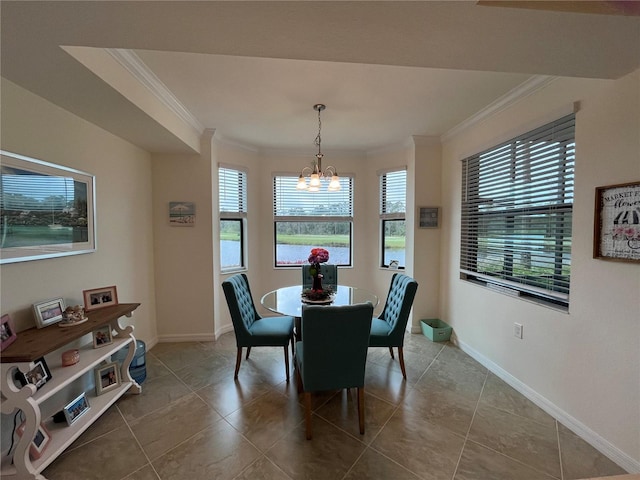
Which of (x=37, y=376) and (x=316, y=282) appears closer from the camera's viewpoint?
(x=37, y=376)

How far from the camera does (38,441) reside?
1.56 m

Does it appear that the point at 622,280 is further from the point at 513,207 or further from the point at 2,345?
the point at 2,345

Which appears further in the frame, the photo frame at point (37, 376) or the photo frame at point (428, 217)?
the photo frame at point (428, 217)

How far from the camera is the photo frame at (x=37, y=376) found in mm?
1560

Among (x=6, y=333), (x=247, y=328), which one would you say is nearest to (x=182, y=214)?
(x=247, y=328)

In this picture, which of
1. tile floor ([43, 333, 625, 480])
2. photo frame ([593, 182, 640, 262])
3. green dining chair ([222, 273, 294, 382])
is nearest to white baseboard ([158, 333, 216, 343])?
tile floor ([43, 333, 625, 480])

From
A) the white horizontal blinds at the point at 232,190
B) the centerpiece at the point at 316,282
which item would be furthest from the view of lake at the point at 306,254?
the centerpiece at the point at 316,282

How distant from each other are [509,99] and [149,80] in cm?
297

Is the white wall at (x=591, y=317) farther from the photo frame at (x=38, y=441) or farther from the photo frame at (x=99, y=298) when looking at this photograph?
the photo frame at (x=99, y=298)

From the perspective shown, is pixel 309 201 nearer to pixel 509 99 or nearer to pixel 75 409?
pixel 509 99

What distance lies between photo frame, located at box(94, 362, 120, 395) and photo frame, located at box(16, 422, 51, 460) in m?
0.43

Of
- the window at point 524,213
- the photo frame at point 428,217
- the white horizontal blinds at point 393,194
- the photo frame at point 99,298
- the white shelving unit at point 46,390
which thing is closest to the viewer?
the white shelving unit at point 46,390

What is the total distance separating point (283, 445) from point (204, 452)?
19.6 inches

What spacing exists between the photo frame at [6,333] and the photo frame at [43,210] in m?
0.35
